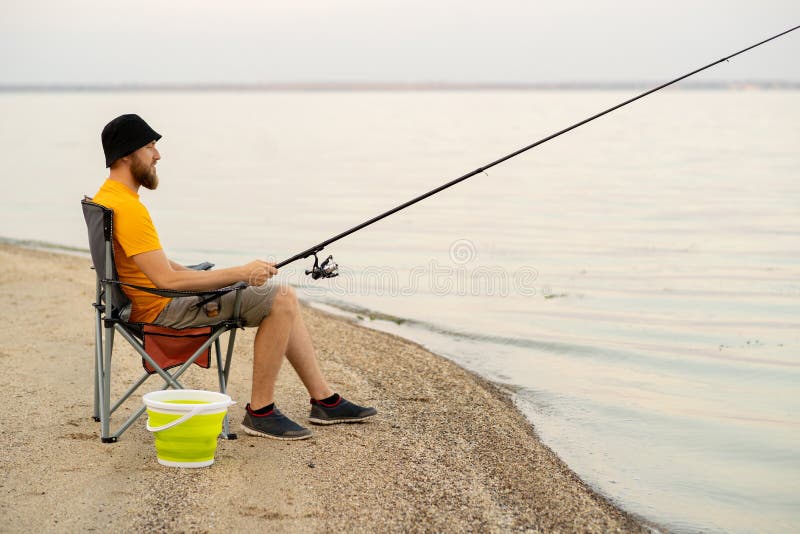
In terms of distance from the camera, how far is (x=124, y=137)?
409 centimetres

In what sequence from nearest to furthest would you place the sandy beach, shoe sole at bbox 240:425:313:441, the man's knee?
the sandy beach → the man's knee → shoe sole at bbox 240:425:313:441

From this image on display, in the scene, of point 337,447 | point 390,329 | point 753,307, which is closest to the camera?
point 337,447

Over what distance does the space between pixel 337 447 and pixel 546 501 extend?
1001 millimetres

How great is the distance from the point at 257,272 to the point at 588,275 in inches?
277

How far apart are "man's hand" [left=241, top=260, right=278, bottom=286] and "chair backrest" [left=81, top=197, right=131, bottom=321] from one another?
55 cm

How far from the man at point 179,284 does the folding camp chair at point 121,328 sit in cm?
4

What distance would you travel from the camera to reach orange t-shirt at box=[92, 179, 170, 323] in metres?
4.00

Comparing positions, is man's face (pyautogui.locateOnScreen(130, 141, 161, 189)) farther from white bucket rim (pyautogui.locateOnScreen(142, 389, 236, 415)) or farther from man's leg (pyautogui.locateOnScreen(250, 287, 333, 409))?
white bucket rim (pyautogui.locateOnScreen(142, 389, 236, 415))

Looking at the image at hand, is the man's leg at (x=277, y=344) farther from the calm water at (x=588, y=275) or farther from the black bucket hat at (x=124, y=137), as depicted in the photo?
the calm water at (x=588, y=275)

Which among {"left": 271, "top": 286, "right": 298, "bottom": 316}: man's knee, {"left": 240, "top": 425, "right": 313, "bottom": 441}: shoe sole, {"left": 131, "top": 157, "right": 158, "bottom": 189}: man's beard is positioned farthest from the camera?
{"left": 240, "top": 425, "right": 313, "bottom": 441}: shoe sole

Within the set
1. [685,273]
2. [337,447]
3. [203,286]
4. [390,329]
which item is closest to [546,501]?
[337,447]

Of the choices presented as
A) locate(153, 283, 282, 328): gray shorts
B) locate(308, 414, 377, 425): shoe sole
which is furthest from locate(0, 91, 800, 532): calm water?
locate(153, 283, 282, 328): gray shorts

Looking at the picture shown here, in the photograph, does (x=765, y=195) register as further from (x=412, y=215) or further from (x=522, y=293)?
(x=522, y=293)

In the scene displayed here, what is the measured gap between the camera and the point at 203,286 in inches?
163
